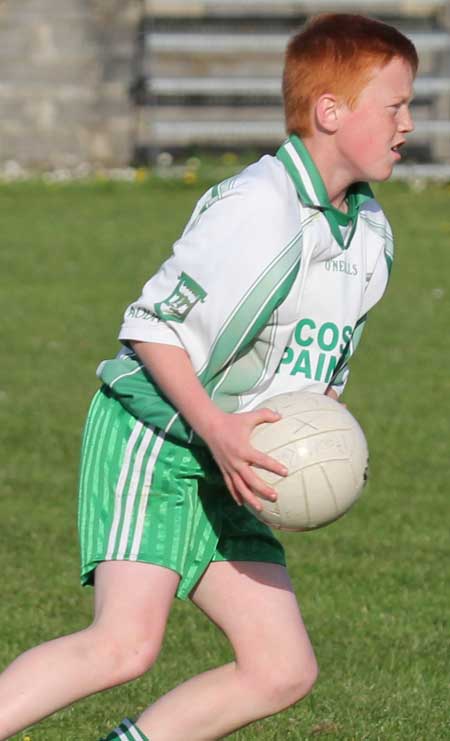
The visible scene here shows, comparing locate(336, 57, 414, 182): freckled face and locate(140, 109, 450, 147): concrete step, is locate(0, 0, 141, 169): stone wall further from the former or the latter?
locate(336, 57, 414, 182): freckled face

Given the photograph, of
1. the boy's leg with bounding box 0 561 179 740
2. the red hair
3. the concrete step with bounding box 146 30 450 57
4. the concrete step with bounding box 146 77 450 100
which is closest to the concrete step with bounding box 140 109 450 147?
the concrete step with bounding box 146 77 450 100

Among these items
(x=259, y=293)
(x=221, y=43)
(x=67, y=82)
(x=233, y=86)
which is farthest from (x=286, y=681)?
(x=67, y=82)

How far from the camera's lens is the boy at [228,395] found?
3.86 metres

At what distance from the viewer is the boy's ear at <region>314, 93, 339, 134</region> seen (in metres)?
4.07

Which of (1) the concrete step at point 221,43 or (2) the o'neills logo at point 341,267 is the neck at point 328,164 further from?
(1) the concrete step at point 221,43

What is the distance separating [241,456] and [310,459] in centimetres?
20

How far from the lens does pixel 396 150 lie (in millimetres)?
4156

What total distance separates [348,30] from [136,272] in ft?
29.7

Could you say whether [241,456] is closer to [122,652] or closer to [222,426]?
[222,426]

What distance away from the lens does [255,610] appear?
403 centimetres

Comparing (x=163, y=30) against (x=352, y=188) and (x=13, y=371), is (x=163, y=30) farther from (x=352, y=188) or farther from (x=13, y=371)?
(x=352, y=188)

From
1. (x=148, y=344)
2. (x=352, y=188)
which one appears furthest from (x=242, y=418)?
(x=352, y=188)

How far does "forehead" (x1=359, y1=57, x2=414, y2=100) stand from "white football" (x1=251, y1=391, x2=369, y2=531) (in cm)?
75

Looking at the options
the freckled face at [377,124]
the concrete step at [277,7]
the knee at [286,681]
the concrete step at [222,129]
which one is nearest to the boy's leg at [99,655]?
the knee at [286,681]
